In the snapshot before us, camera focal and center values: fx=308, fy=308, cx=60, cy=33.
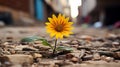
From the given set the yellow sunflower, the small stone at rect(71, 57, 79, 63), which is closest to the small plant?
the yellow sunflower

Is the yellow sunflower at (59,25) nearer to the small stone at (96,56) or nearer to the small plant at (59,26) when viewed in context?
the small plant at (59,26)

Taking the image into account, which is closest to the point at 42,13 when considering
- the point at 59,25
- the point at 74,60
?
the point at 59,25

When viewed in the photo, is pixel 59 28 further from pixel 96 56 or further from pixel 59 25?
pixel 96 56

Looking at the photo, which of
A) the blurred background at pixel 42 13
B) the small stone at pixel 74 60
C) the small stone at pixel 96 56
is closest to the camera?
the small stone at pixel 74 60

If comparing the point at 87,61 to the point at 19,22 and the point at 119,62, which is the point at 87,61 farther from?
the point at 19,22

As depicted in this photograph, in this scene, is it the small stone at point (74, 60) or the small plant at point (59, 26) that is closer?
the small stone at point (74, 60)

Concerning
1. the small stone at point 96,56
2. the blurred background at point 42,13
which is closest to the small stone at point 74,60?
the small stone at point 96,56

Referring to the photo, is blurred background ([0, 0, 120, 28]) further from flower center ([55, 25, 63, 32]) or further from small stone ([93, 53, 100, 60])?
flower center ([55, 25, 63, 32])

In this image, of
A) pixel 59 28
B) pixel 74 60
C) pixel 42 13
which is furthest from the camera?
pixel 42 13

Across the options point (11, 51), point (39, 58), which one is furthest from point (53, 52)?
point (11, 51)

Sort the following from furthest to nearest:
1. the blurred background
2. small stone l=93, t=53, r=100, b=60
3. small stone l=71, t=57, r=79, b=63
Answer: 1. the blurred background
2. small stone l=93, t=53, r=100, b=60
3. small stone l=71, t=57, r=79, b=63

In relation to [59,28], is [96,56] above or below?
below
